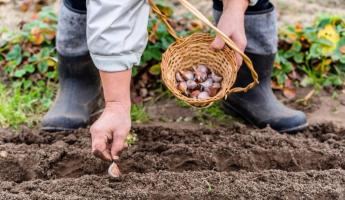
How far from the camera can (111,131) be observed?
221cm

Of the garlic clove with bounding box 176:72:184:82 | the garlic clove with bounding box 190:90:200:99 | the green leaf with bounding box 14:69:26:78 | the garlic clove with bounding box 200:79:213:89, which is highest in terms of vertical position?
the garlic clove with bounding box 200:79:213:89

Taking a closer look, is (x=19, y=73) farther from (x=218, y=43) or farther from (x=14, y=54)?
(x=218, y=43)

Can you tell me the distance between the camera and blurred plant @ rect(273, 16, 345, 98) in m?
3.43

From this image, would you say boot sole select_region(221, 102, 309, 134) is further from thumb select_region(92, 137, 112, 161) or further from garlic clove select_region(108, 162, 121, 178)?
thumb select_region(92, 137, 112, 161)

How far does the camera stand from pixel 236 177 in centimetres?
249

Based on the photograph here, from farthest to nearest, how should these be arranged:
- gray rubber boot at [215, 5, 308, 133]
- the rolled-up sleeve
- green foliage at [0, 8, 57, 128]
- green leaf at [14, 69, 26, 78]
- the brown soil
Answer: green leaf at [14, 69, 26, 78], green foliage at [0, 8, 57, 128], gray rubber boot at [215, 5, 308, 133], the brown soil, the rolled-up sleeve

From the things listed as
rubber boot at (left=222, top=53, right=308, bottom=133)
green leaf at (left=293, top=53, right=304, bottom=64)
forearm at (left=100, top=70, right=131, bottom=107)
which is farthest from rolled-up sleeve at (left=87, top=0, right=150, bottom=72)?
green leaf at (left=293, top=53, right=304, bottom=64)

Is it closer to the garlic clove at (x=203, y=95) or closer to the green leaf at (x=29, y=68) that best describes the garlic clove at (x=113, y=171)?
the garlic clove at (x=203, y=95)

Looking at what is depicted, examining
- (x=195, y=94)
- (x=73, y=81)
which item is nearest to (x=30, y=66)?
(x=73, y=81)

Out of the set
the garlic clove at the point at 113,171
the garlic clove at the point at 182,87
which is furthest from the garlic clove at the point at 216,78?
the garlic clove at the point at 113,171

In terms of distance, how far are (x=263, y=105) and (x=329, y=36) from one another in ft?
2.13

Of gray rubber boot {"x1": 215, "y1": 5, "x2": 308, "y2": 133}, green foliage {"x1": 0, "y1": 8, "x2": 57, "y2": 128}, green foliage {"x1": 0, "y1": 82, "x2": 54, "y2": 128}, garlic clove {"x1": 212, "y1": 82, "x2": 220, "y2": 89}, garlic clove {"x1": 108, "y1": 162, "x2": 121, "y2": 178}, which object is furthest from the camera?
green foliage {"x1": 0, "y1": 8, "x2": 57, "y2": 128}

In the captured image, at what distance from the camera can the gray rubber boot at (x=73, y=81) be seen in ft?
9.71

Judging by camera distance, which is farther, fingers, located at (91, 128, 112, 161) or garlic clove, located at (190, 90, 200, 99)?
garlic clove, located at (190, 90, 200, 99)
